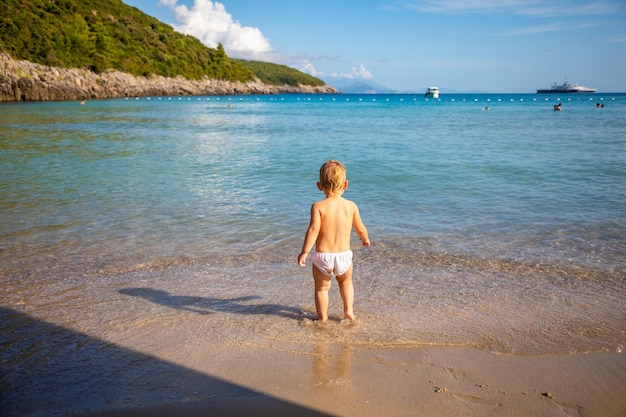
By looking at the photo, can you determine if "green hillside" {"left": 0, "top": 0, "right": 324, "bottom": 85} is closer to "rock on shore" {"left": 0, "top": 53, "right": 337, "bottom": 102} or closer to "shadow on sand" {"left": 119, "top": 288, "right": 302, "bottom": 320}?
"rock on shore" {"left": 0, "top": 53, "right": 337, "bottom": 102}

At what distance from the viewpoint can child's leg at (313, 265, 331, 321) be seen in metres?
4.31

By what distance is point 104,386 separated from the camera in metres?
3.27

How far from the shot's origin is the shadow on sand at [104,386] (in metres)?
2.97

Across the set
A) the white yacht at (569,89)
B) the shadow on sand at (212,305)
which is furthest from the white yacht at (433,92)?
the shadow on sand at (212,305)

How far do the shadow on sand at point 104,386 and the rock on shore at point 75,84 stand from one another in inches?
2759

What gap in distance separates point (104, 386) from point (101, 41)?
365ft

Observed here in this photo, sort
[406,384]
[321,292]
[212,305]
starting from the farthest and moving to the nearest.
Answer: [212,305], [321,292], [406,384]

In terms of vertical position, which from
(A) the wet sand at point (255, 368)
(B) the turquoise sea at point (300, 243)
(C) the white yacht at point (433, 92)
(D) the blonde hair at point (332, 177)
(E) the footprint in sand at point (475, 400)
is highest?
(C) the white yacht at point (433, 92)

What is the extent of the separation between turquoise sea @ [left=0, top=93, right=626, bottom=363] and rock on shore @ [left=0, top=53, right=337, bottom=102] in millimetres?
57521

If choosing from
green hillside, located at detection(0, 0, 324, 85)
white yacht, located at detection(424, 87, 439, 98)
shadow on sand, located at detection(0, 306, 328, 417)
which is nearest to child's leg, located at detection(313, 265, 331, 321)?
shadow on sand, located at detection(0, 306, 328, 417)

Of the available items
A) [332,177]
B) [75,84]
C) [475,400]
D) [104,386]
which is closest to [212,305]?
[104,386]

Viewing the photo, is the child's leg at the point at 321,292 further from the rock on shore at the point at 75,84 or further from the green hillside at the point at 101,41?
the green hillside at the point at 101,41

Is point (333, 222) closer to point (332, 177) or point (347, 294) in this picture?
point (332, 177)

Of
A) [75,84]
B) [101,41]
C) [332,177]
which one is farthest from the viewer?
[101,41]
